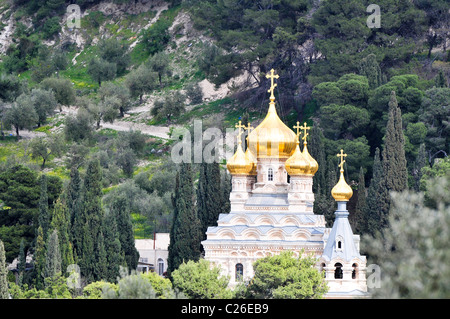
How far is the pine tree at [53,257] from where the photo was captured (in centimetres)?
5044

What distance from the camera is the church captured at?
48125mm

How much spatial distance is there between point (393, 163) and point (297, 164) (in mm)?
6535

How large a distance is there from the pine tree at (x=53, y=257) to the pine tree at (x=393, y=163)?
50.5ft

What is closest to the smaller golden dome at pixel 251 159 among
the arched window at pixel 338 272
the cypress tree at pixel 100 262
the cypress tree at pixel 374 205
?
the cypress tree at pixel 374 205

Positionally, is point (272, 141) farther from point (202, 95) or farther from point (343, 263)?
point (202, 95)

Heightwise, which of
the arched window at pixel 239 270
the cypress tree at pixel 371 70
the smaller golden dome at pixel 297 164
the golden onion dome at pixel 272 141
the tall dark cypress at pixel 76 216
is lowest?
the arched window at pixel 239 270

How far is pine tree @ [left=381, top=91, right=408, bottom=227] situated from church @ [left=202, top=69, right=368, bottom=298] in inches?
195

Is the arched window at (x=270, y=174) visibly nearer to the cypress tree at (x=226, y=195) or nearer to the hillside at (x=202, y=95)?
the cypress tree at (x=226, y=195)

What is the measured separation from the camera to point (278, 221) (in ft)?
167

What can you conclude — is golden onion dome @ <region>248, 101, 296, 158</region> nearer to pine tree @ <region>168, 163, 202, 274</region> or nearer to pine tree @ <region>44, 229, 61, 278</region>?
pine tree @ <region>168, 163, 202, 274</region>

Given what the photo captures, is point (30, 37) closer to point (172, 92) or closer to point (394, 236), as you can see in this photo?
point (172, 92)

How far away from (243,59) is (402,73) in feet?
38.1

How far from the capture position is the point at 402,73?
234 ft

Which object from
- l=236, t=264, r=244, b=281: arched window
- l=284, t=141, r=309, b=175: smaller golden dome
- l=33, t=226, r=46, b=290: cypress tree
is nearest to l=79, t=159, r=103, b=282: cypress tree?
l=33, t=226, r=46, b=290: cypress tree
